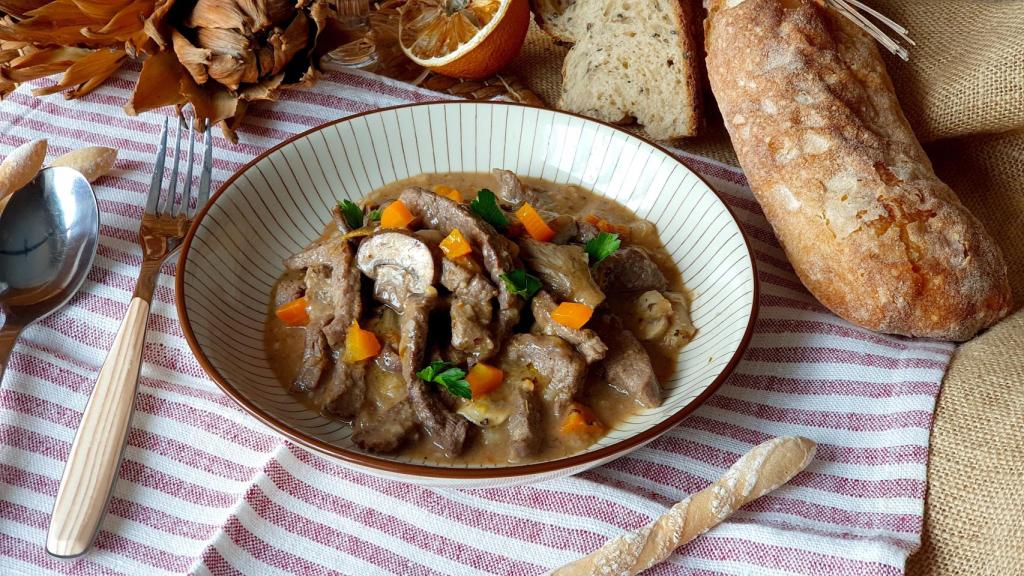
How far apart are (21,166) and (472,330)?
7.06 feet

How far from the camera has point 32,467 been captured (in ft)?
9.07

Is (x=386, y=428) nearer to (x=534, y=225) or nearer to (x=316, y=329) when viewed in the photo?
(x=316, y=329)

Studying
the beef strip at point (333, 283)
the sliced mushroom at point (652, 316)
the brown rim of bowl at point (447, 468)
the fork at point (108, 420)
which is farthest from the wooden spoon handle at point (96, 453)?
the sliced mushroom at point (652, 316)

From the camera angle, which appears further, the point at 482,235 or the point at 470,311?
the point at 482,235

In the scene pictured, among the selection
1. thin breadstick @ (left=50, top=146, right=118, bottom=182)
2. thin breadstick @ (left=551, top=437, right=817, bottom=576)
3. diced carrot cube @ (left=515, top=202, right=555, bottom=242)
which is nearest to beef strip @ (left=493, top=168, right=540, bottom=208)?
diced carrot cube @ (left=515, top=202, right=555, bottom=242)

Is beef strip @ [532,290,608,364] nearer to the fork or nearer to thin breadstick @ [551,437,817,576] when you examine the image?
thin breadstick @ [551,437,817,576]

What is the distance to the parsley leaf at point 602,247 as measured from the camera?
3.06 meters

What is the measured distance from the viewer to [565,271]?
2.98 m

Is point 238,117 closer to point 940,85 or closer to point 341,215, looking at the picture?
point 341,215

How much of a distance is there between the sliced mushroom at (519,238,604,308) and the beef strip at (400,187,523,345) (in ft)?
0.29

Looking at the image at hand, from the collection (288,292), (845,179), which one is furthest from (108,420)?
(845,179)

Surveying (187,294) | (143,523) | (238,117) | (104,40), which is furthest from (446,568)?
(104,40)

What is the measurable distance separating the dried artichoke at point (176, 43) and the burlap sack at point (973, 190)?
1.33m

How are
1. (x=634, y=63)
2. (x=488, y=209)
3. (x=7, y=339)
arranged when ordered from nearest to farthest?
(x=7, y=339), (x=488, y=209), (x=634, y=63)
